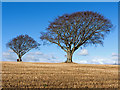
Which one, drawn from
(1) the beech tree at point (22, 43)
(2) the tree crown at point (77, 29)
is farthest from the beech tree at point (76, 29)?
(1) the beech tree at point (22, 43)

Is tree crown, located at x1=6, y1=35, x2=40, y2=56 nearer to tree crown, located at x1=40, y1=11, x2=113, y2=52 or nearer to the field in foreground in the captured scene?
tree crown, located at x1=40, y1=11, x2=113, y2=52

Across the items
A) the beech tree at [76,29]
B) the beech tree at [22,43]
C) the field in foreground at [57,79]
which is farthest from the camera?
the beech tree at [22,43]

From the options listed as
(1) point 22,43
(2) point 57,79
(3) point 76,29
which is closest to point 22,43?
(1) point 22,43

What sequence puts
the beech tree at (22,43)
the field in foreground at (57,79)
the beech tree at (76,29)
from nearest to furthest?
the field in foreground at (57,79) → the beech tree at (76,29) → the beech tree at (22,43)

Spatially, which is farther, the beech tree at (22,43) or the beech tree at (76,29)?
the beech tree at (22,43)

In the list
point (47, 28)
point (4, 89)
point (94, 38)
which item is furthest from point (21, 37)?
point (4, 89)

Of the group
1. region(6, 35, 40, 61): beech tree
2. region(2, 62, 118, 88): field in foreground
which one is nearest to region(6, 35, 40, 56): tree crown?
region(6, 35, 40, 61): beech tree

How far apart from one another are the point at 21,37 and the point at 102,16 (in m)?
28.1

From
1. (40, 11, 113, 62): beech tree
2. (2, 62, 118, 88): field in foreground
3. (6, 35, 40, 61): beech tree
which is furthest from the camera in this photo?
(6, 35, 40, 61): beech tree

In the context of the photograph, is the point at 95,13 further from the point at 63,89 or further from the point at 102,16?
the point at 63,89

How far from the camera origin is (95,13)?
3272cm

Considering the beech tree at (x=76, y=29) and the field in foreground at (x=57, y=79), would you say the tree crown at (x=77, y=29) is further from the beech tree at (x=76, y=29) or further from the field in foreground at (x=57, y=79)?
the field in foreground at (x=57, y=79)

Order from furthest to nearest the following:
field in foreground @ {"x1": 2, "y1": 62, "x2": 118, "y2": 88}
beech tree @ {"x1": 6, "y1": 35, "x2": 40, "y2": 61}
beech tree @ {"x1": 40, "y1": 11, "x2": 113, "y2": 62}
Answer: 1. beech tree @ {"x1": 6, "y1": 35, "x2": 40, "y2": 61}
2. beech tree @ {"x1": 40, "y1": 11, "x2": 113, "y2": 62}
3. field in foreground @ {"x1": 2, "y1": 62, "x2": 118, "y2": 88}

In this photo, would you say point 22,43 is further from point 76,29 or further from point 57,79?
point 57,79
